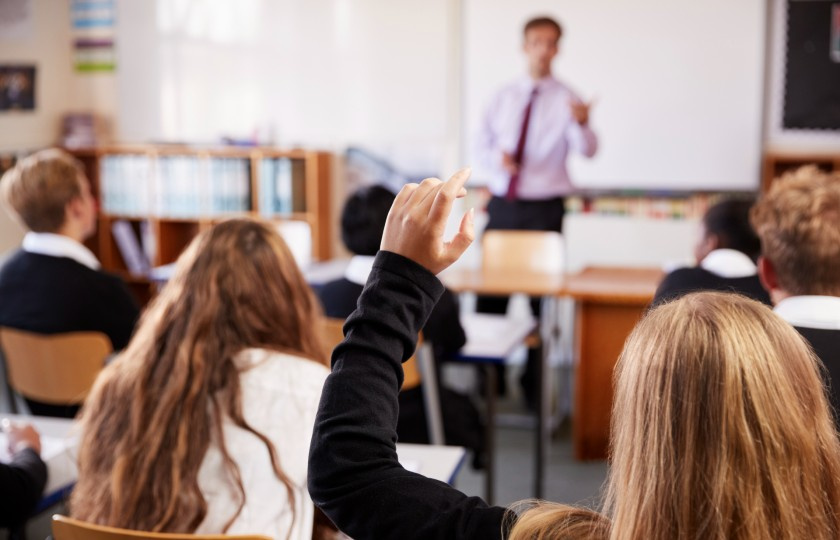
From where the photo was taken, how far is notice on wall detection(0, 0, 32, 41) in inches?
224

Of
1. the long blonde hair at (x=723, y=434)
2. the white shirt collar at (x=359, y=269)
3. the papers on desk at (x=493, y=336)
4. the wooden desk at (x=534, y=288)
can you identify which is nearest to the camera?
the long blonde hair at (x=723, y=434)

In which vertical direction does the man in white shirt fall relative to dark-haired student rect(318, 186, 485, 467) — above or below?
above

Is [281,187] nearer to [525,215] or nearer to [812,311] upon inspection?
[525,215]

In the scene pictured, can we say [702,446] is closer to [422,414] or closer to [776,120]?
[422,414]

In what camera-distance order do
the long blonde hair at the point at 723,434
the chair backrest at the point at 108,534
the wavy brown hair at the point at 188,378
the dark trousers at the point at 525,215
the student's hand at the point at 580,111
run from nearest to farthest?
1. the long blonde hair at the point at 723,434
2. the chair backrest at the point at 108,534
3. the wavy brown hair at the point at 188,378
4. the student's hand at the point at 580,111
5. the dark trousers at the point at 525,215

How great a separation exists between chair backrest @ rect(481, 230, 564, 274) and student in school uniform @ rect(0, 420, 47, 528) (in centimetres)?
289

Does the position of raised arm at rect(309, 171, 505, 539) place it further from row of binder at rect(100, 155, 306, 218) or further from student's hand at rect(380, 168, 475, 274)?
row of binder at rect(100, 155, 306, 218)

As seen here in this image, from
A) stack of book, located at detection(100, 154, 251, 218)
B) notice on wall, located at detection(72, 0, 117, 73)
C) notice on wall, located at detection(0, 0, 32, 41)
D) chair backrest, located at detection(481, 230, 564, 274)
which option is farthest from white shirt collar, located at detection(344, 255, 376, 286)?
notice on wall, located at detection(72, 0, 117, 73)

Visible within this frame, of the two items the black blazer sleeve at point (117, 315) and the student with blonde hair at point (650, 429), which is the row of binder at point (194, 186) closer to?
the black blazer sleeve at point (117, 315)

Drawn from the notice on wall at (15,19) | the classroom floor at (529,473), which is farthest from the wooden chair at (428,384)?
the notice on wall at (15,19)

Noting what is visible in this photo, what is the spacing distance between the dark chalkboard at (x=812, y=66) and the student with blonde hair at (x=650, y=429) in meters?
4.88

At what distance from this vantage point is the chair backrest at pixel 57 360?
2.85 meters

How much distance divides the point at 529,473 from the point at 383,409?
10.3 feet

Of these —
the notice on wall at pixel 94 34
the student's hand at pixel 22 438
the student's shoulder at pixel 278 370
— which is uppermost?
the notice on wall at pixel 94 34
